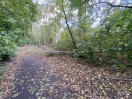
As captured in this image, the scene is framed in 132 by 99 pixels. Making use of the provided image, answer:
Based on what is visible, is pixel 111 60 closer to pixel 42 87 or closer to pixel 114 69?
pixel 114 69

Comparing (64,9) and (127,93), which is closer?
(127,93)

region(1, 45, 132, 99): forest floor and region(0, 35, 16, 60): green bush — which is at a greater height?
region(0, 35, 16, 60): green bush

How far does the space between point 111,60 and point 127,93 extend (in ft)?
7.39

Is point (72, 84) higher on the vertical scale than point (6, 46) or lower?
lower

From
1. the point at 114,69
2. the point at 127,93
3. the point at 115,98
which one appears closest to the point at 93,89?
the point at 115,98

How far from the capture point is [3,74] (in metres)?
5.99

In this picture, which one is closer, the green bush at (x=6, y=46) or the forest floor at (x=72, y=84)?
the forest floor at (x=72, y=84)

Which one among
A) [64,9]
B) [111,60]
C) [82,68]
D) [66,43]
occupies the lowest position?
[82,68]

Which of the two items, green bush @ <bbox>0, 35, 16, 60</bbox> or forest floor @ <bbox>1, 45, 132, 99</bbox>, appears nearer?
forest floor @ <bbox>1, 45, 132, 99</bbox>

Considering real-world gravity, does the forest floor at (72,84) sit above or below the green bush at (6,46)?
below

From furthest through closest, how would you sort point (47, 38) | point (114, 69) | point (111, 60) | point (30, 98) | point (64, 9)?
point (47, 38) → point (64, 9) → point (111, 60) → point (114, 69) → point (30, 98)

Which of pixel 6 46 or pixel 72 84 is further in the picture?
pixel 6 46

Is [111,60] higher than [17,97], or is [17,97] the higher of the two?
[111,60]

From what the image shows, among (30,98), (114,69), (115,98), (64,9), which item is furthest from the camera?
(64,9)
